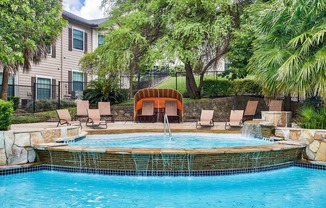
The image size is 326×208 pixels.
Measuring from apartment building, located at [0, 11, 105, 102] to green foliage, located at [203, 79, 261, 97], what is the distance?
28.8ft

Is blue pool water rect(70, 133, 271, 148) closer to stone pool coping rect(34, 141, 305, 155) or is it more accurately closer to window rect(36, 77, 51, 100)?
stone pool coping rect(34, 141, 305, 155)

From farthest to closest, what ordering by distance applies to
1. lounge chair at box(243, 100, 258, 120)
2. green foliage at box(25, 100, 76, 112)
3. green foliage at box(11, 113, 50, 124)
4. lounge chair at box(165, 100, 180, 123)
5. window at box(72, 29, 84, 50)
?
window at box(72, 29, 84, 50)
green foliage at box(25, 100, 76, 112)
lounge chair at box(165, 100, 180, 123)
green foliage at box(11, 113, 50, 124)
lounge chair at box(243, 100, 258, 120)

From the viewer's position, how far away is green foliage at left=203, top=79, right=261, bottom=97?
18.5 m

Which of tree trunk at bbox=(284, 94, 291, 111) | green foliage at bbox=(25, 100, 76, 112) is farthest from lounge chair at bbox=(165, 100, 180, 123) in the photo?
green foliage at bbox=(25, 100, 76, 112)

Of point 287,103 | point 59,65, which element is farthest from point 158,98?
point 59,65

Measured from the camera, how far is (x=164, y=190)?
561cm

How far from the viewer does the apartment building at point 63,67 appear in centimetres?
2102

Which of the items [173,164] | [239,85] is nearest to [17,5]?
[173,164]

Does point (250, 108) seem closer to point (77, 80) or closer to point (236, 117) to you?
point (236, 117)

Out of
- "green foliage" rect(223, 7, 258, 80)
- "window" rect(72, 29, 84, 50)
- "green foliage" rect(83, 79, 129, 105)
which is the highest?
"window" rect(72, 29, 84, 50)

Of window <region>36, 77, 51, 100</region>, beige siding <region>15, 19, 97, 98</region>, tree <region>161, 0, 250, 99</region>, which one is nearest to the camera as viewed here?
tree <region>161, 0, 250, 99</region>

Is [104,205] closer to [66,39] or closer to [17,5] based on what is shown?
[17,5]

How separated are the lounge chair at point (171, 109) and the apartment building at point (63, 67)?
8.88m

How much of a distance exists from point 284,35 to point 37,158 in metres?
7.55
